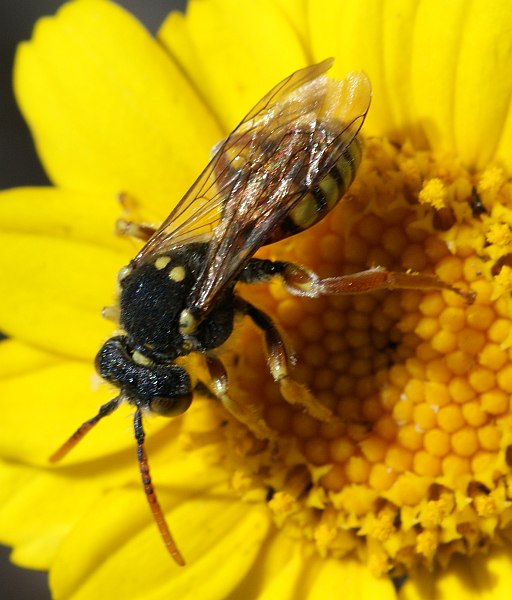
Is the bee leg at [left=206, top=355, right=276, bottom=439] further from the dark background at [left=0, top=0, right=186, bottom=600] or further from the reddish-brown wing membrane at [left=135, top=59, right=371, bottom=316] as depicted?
the dark background at [left=0, top=0, right=186, bottom=600]

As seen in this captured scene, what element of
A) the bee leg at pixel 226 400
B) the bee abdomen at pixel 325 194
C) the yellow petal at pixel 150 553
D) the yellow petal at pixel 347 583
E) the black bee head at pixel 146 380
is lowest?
the yellow petal at pixel 347 583

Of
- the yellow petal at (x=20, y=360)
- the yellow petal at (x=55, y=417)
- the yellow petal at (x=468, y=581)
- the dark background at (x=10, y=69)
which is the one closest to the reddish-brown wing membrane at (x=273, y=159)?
the yellow petal at (x=55, y=417)

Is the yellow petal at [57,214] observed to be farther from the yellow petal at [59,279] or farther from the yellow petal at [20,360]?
the yellow petal at [20,360]

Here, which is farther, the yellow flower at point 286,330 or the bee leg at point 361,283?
the yellow flower at point 286,330

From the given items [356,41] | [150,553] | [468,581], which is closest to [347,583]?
[468,581]

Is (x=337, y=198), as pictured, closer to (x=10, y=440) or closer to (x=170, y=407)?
(x=170, y=407)

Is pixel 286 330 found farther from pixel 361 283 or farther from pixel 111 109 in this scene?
pixel 111 109

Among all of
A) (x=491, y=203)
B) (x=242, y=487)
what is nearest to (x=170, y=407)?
(x=242, y=487)
